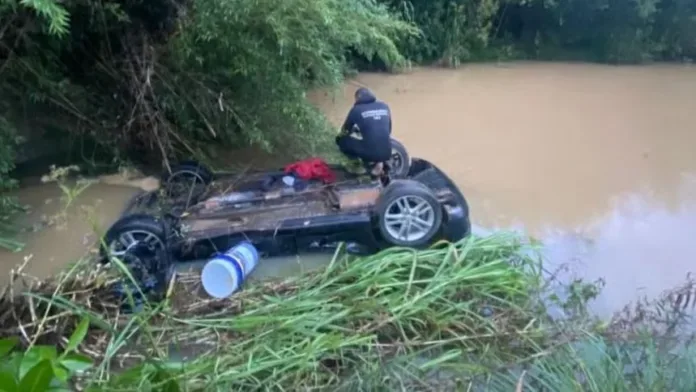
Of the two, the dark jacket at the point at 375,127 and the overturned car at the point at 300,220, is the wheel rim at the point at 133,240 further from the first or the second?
the dark jacket at the point at 375,127

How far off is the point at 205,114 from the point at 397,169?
4.79ft

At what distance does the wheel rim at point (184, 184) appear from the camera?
4750 mm

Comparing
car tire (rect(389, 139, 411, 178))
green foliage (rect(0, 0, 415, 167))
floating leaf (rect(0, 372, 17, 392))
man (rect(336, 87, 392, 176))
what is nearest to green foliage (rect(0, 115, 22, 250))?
green foliage (rect(0, 0, 415, 167))

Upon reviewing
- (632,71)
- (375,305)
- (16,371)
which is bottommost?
(632,71)

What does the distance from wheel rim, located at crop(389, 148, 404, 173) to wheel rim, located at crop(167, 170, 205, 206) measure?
1.14m

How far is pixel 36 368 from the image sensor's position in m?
1.95

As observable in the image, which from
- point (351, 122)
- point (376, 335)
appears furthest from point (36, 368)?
point (351, 122)

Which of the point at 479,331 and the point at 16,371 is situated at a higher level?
the point at 16,371

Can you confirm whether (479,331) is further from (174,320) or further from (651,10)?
(651,10)

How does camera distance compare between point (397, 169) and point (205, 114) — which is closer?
point (397, 169)

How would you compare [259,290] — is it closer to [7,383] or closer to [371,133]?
[371,133]

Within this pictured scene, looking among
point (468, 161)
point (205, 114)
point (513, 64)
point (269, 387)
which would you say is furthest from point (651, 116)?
point (269, 387)

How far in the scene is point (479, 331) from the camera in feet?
11.1

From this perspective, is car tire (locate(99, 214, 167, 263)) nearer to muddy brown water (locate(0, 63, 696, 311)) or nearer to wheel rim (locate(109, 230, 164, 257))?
wheel rim (locate(109, 230, 164, 257))
